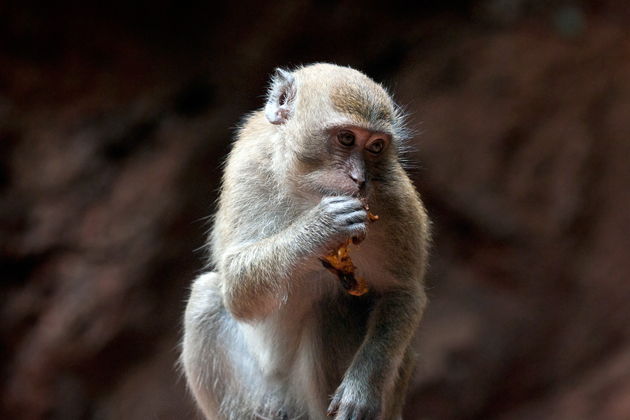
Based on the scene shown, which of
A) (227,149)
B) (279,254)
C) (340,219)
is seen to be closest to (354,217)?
(340,219)

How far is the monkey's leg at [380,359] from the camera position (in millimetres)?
5004

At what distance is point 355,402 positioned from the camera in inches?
196

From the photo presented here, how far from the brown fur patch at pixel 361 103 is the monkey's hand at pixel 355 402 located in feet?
4.95

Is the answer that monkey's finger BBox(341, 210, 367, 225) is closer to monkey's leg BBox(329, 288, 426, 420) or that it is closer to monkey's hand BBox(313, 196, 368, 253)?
monkey's hand BBox(313, 196, 368, 253)

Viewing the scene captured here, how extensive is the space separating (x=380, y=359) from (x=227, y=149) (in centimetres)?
597

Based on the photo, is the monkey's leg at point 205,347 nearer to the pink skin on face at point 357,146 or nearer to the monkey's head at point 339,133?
the monkey's head at point 339,133

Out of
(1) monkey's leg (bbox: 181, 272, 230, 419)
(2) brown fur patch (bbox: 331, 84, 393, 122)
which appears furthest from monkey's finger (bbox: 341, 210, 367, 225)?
(1) monkey's leg (bbox: 181, 272, 230, 419)

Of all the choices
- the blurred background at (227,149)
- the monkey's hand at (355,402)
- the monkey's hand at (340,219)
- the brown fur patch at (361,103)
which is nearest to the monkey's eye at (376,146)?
the brown fur patch at (361,103)

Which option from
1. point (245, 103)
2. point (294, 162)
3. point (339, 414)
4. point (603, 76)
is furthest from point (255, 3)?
point (339, 414)

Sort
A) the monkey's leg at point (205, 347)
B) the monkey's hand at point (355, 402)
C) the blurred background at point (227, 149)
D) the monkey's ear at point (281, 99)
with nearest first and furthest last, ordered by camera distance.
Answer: the monkey's hand at point (355, 402) → the monkey's ear at point (281, 99) → the monkey's leg at point (205, 347) → the blurred background at point (227, 149)

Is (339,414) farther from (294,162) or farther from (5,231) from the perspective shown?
(5,231)

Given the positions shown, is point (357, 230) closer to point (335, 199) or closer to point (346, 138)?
point (335, 199)

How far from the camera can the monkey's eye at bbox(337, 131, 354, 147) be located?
4.75 m

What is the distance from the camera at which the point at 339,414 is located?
500 centimetres
